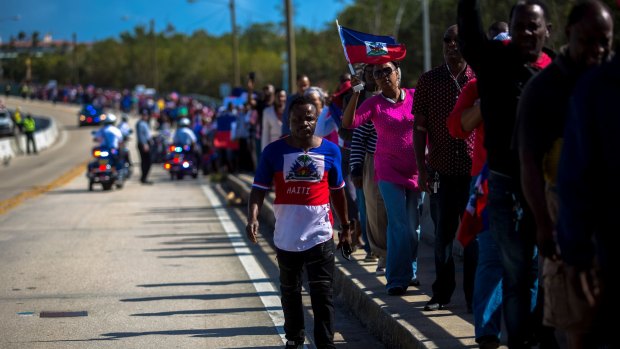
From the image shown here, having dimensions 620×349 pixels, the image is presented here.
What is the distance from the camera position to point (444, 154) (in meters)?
8.81

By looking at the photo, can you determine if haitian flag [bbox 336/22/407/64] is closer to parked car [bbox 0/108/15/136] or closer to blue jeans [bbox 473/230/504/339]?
blue jeans [bbox 473/230/504/339]

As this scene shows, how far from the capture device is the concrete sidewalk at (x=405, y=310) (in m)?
7.80

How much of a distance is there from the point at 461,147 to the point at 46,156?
170ft

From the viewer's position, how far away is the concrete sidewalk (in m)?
7.80

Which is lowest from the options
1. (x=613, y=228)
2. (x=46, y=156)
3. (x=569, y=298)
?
(x=46, y=156)

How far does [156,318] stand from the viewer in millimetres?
10391

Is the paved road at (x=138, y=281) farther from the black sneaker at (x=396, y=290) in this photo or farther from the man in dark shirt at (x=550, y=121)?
the man in dark shirt at (x=550, y=121)

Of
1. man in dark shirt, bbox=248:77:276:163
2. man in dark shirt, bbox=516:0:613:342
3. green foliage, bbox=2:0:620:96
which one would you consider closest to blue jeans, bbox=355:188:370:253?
man in dark shirt, bbox=516:0:613:342

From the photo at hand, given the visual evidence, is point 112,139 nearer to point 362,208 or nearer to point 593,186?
point 362,208

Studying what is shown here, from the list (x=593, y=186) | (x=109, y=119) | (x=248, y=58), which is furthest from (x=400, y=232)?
(x=248, y=58)

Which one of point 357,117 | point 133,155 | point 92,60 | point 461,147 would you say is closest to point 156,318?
point 357,117

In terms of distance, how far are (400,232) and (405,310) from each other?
99cm

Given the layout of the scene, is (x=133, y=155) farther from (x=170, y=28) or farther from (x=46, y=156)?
(x=170, y=28)

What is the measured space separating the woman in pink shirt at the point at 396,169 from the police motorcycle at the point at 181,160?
83.8 feet
